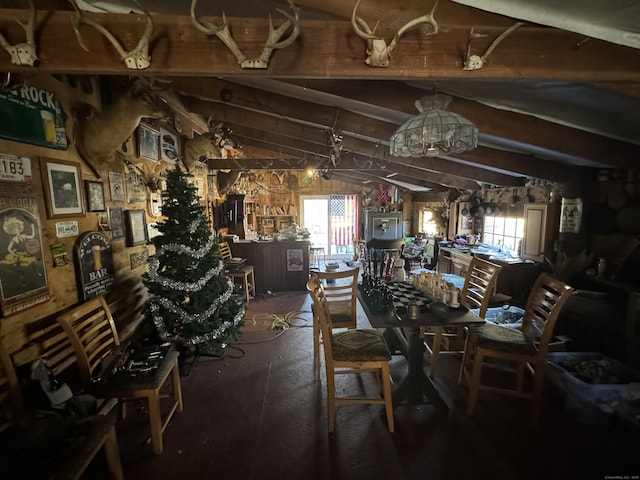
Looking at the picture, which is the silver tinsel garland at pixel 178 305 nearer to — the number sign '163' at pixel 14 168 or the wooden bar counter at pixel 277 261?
the number sign '163' at pixel 14 168

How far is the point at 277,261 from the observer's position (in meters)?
5.38

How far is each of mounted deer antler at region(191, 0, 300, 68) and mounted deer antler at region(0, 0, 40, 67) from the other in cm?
74

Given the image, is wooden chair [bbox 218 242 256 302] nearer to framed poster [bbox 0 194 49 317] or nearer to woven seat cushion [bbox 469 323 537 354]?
framed poster [bbox 0 194 49 317]

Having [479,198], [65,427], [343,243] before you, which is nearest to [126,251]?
[65,427]

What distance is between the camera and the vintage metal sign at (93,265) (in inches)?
86.6

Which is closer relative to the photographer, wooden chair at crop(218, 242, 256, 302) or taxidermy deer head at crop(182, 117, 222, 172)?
taxidermy deer head at crop(182, 117, 222, 172)

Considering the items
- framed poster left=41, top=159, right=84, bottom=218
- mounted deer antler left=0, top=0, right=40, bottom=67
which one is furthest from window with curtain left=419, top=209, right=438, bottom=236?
mounted deer antler left=0, top=0, right=40, bottom=67

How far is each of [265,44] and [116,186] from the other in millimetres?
2217

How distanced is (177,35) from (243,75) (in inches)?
13.6

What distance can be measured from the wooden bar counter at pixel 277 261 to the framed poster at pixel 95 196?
9.62ft

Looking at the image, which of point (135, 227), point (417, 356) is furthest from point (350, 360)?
point (135, 227)

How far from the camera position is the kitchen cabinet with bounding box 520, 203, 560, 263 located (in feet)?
12.4

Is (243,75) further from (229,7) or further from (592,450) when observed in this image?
(592,450)

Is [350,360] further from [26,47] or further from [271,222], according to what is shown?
[271,222]
